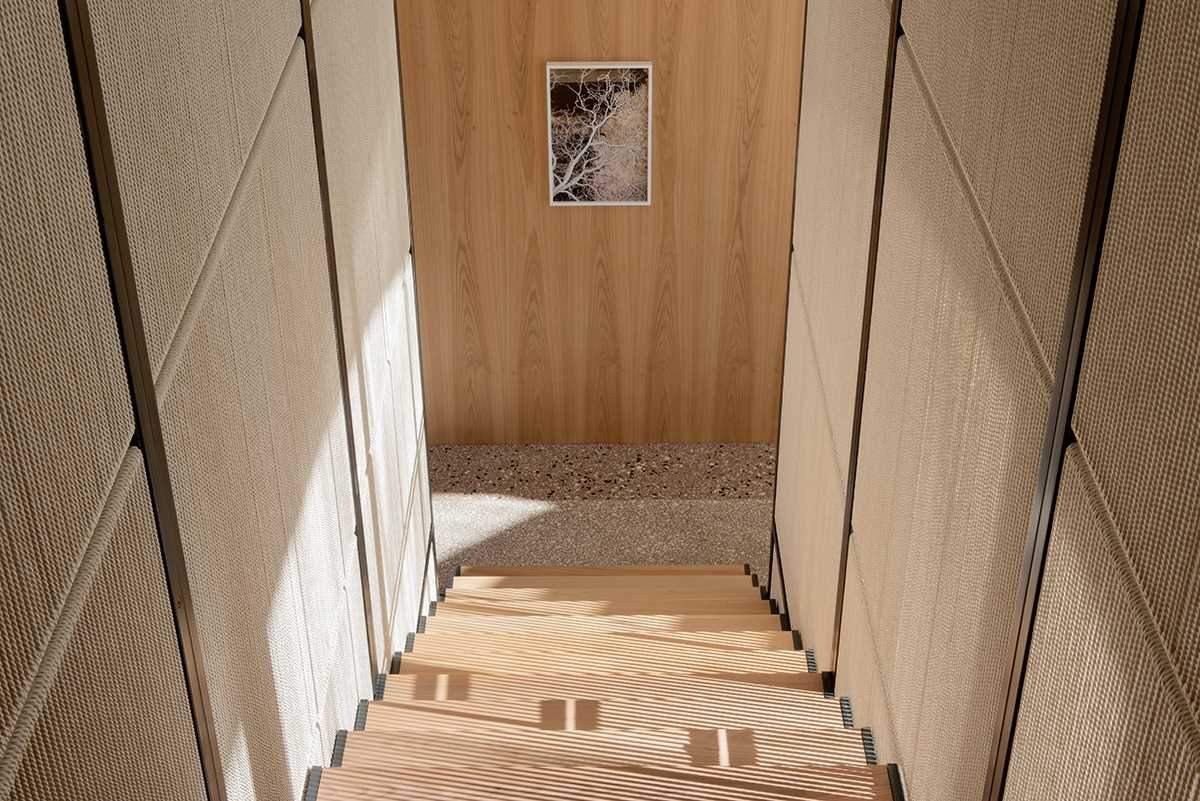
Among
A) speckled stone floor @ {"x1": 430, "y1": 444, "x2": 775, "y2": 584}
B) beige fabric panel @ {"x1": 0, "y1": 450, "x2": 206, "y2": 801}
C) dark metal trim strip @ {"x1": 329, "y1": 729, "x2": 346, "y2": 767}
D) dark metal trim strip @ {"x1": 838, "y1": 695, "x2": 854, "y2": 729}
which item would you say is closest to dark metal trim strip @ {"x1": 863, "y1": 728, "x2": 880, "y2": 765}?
dark metal trim strip @ {"x1": 838, "y1": 695, "x2": 854, "y2": 729}

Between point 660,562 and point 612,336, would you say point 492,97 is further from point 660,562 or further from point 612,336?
point 660,562

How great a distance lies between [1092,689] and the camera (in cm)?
163

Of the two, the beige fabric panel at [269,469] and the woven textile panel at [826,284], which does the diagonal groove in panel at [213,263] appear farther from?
the woven textile panel at [826,284]

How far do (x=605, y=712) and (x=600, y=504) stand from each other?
3.79m

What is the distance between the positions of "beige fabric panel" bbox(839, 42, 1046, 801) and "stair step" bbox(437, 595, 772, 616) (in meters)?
2.09

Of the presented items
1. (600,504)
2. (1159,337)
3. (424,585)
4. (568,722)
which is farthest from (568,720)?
(600,504)

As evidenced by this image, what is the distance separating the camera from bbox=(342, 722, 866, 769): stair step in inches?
128

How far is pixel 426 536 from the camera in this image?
5801 mm

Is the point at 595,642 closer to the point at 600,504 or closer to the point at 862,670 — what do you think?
the point at 862,670

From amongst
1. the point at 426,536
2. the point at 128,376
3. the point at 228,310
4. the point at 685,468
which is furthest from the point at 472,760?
the point at 685,468

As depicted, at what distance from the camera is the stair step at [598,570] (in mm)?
6535

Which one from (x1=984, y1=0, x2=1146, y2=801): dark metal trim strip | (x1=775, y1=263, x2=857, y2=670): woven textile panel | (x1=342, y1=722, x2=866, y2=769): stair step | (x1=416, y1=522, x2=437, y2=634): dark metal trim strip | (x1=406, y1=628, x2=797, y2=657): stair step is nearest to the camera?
(x1=984, y1=0, x2=1146, y2=801): dark metal trim strip

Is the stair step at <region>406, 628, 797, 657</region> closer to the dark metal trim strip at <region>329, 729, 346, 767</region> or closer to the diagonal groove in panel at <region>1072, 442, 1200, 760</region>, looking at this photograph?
the dark metal trim strip at <region>329, 729, 346, 767</region>

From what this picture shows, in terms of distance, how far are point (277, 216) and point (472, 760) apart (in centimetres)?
155
